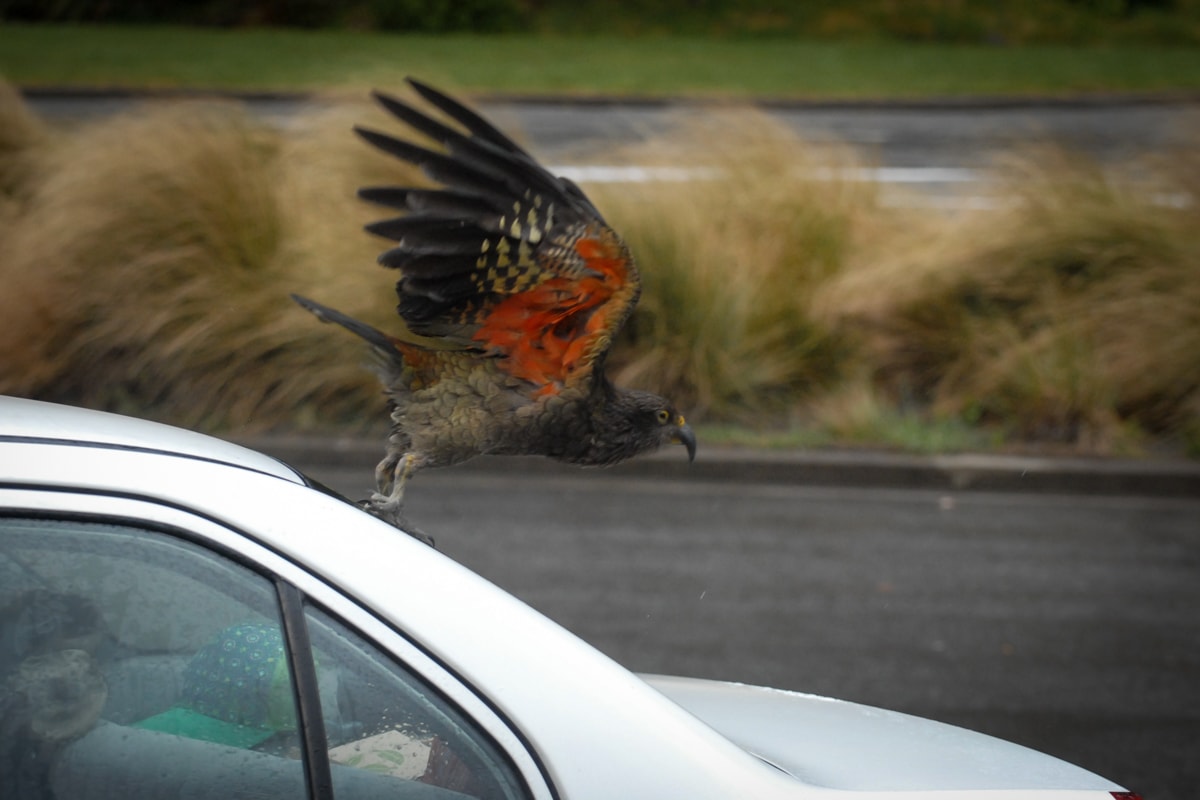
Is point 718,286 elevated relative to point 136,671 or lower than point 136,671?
lower

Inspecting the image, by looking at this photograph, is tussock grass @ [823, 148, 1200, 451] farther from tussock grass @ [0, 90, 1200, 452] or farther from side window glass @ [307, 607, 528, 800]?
side window glass @ [307, 607, 528, 800]

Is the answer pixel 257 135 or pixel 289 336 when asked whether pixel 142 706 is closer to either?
pixel 289 336

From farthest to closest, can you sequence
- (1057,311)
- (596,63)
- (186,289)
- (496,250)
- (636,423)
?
1. (596,63)
2. (1057,311)
3. (186,289)
4. (636,423)
5. (496,250)

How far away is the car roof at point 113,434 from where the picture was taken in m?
1.61

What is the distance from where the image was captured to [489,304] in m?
2.87

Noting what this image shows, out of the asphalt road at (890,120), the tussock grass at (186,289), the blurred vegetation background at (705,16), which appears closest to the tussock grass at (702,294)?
the tussock grass at (186,289)

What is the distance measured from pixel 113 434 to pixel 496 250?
48.9 inches

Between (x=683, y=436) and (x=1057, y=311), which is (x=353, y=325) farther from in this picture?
(x=1057, y=311)

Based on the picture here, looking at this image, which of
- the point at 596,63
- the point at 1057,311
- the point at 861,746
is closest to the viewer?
the point at 861,746

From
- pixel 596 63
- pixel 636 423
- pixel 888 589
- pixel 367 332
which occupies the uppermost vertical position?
pixel 596 63

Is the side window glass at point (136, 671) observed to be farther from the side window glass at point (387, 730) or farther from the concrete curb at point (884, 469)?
the concrete curb at point (884, 469)

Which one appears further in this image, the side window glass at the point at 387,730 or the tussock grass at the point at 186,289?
the tussock grass at the point at 186,289

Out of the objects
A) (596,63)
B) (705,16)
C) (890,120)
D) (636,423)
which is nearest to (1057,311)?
(636,423)

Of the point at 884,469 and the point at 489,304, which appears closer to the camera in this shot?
the point at 489,304
